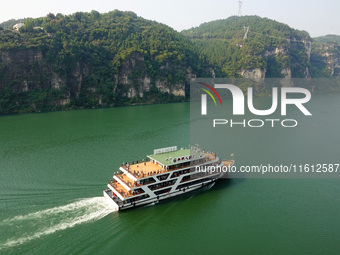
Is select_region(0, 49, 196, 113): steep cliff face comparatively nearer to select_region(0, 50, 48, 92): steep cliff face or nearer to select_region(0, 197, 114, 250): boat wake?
select_region(0, 50, 48, 92): steep cliff face

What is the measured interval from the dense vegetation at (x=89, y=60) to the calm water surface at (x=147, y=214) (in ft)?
97.9

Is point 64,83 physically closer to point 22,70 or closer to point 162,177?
point 22,70

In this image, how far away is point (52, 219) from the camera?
17.1 metres

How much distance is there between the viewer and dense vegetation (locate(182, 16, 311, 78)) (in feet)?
313

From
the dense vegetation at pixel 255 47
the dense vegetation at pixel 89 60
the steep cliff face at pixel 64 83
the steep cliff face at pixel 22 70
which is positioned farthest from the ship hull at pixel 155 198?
the dense vegetation at pixel 255 47

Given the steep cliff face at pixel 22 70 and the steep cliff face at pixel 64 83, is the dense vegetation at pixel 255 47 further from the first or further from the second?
the steep cliff face at pixel 22 70

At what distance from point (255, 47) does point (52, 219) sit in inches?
3726

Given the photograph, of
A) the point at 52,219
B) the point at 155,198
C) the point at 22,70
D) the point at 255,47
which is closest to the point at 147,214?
the point at 155,198

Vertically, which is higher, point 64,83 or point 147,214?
point 64,83

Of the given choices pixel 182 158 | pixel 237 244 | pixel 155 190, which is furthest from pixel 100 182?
pixel 237 244

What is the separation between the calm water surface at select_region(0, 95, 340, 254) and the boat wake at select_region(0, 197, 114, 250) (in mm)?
55

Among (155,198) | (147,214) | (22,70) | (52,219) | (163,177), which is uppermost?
(22,70)

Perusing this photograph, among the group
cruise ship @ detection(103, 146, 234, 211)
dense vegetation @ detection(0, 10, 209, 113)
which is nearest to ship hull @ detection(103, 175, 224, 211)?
cruise ship @ detection(103, 146, 234, 211)

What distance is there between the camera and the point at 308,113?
167ft
